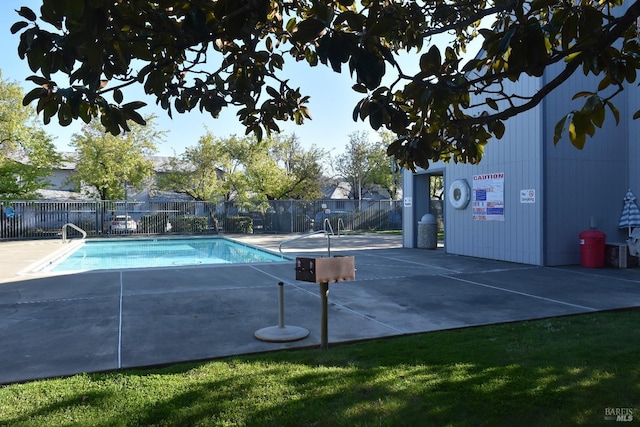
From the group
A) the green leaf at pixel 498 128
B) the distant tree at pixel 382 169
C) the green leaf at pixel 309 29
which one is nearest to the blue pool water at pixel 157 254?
the green leaf at pixel 498 128

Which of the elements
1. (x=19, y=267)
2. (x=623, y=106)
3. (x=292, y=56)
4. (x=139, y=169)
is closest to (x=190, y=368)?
(x=292, y=56)

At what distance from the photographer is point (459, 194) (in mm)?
15898

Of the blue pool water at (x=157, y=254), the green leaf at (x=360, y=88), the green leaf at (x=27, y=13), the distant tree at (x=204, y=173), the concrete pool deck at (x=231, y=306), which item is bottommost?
the blue pool water at (x=157, y=254)

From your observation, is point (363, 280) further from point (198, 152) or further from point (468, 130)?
point (198, 152)

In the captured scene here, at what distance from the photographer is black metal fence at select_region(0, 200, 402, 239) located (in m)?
26.5

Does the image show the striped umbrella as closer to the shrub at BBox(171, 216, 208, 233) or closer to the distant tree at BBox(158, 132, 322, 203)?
the distant tree at BBox(158, 132, 322, 203)

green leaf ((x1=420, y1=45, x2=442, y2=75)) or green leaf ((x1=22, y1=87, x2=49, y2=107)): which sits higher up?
green leaf ((x1=420, y1=45, x2=442, y2=75))

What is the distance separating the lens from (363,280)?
34.7ft

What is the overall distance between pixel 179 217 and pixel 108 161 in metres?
5.31

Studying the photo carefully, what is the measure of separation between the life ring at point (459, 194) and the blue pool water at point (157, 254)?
605 centimetres

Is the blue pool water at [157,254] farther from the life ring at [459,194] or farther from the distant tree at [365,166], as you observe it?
the distant tree at [365,166]

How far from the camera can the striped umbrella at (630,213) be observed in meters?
13.1

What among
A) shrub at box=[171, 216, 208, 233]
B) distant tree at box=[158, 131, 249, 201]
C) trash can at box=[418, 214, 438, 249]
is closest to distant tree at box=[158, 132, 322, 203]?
distant tree at box=[158, 131, 249, 201]

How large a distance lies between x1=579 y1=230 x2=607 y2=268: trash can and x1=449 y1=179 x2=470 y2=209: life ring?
12.7 ft
